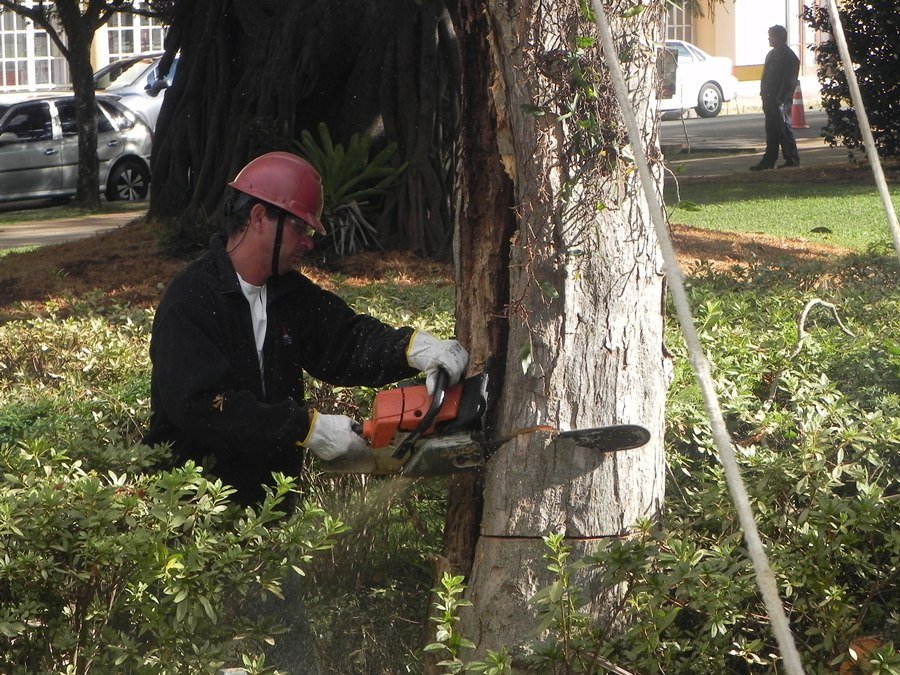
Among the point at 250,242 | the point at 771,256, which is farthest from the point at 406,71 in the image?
the point at 250,242

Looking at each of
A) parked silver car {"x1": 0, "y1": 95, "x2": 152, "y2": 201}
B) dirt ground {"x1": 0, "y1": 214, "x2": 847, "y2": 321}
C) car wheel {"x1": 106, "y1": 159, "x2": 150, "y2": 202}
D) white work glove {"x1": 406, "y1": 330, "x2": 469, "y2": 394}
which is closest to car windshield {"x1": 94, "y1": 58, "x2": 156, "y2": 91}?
parked silver car {"x1": 0, "y1": 95, "x2": 152, "y2": 201}

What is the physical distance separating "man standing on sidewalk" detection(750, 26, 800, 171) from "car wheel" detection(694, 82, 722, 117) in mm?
11123

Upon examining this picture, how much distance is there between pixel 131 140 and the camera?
54.7 ft

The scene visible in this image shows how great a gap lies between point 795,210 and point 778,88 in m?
4.02

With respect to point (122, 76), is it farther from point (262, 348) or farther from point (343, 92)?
point (262, 348)

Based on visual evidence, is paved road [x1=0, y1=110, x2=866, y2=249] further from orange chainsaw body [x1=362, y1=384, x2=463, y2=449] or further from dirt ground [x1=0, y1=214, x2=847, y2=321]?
orange chainsaw body [x1=362, y1=384, x2=463, y2=449]

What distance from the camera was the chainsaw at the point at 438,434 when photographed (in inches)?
127

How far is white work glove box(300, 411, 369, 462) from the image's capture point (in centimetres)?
342

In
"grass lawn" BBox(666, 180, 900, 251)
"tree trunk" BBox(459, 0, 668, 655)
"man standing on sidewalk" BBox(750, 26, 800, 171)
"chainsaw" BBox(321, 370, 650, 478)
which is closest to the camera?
"tree trunk" BBox(459, 0, 668, 655)

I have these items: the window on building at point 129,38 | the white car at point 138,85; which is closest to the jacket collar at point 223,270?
the white car at point 138,85

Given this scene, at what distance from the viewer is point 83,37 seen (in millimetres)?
14672

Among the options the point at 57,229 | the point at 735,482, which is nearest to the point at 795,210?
the point at 57,229

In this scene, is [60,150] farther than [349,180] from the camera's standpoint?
Yes

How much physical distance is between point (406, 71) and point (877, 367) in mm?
6208
